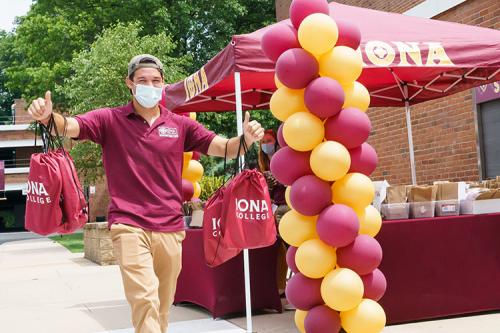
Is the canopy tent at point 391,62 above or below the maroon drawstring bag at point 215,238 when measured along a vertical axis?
above

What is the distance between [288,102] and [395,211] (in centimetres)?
183

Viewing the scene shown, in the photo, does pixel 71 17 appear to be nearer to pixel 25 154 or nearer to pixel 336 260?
pixel 336 260

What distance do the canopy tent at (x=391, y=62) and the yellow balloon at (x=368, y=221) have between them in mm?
1690

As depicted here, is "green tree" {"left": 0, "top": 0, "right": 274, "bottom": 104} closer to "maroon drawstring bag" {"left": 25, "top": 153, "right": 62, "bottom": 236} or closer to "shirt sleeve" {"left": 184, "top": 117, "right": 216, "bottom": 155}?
"shirt sleeve" {"left": 184, "top": 117, "right": 216, "bottom": 155}

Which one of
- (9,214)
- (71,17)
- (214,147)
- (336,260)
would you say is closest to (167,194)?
(214,147)

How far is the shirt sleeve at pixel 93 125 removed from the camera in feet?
12.7

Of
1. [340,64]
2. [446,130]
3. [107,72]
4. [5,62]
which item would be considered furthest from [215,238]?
[5,62]

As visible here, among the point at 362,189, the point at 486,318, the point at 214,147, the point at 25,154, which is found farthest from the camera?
the point at 25,154

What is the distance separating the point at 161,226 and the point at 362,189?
5.18 feet

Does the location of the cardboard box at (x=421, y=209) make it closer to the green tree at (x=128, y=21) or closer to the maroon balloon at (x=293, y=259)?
the maroon balloon at (x=293, y=259)

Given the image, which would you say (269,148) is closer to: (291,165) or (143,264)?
(291,165)

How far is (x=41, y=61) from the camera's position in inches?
1030

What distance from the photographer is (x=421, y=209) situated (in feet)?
19.7

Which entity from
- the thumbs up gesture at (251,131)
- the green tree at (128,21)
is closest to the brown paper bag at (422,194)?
the thumbs up gesture at (251,131)
